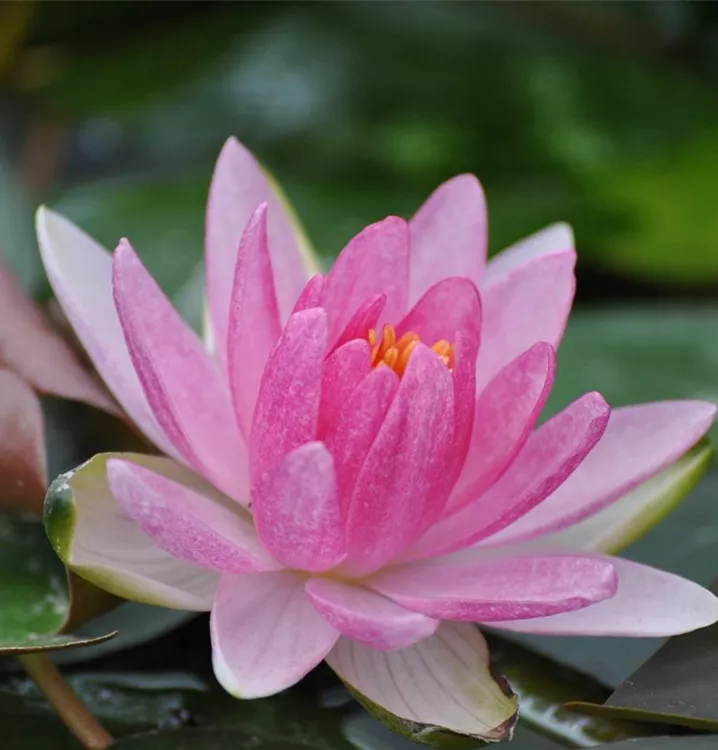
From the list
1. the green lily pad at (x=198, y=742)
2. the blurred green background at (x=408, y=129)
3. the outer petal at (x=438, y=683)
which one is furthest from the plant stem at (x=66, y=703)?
the blurred green background at (x=408, y=129)

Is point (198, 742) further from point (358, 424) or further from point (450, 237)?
point (450, 237)

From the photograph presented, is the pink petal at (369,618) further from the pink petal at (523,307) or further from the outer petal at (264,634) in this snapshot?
the pink petal at (523,307)

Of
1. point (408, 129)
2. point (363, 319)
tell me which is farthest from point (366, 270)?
point (408, 129)

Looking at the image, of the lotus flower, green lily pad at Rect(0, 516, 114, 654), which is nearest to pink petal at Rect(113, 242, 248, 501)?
the lotus flower

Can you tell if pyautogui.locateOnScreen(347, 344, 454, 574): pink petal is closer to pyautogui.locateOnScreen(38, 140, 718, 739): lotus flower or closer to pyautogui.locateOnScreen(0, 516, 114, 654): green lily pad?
pyautogui.locateOnScreen(38, 140, 718, 739): lotus flower

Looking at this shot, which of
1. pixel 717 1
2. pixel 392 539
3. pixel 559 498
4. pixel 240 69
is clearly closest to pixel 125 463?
pixel 392 539

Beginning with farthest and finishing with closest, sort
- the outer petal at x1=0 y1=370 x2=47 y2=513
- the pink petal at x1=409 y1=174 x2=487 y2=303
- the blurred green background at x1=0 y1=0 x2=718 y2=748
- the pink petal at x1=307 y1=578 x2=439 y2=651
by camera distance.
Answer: the blurred green background at x1=0 y1=0 x2=718 y2=748 < the pink petal at x1=409 y1=174 x2=487 y2=303 < the outer petal at x1=0 y1=370 x2=47 y2=513 < the pink petal at x1=307 y1=578 x2=439 y2=651

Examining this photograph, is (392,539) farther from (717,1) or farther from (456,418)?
(717,1)
